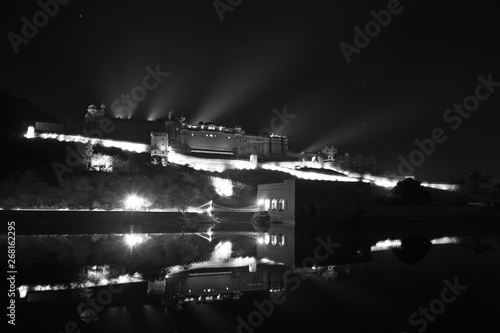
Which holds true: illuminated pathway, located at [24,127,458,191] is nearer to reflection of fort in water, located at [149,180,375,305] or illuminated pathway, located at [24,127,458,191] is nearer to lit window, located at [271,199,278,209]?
reflection of fort in water, located at [149,180,375,305]

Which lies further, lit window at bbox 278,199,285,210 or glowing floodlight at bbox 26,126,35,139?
glowing floodlight at bbox 26,126,35,139

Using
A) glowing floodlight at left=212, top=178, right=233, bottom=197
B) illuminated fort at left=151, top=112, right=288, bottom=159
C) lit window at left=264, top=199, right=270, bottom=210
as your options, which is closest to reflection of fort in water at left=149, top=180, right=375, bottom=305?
lit window at left=264, top=199, right=270, bottom=210

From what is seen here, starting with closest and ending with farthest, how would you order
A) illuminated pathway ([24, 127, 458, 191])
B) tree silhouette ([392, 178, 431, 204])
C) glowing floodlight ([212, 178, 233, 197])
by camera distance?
1. glowing floodlight ([212, 178, 233, 197])
2. tree silhouette ([392, 178, 431, 204])
3. illuminated pathway ([24, 127, 458, 191])

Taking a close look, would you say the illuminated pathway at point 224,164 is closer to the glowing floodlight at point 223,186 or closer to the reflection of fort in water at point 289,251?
the glowing floodlight at point 223,186

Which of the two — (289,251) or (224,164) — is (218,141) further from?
(289,251)

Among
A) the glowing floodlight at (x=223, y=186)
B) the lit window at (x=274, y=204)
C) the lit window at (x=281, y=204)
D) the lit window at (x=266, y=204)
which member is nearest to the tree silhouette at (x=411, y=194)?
the glowing floodlight at (x=223, y=186)

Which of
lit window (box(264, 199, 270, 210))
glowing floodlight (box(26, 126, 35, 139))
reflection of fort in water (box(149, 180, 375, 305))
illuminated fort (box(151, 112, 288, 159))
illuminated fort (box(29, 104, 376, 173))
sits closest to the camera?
reflection of fort in water (box(149, 180, 375, 305))

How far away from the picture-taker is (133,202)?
30.7 meters

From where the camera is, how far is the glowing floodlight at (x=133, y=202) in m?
30.2

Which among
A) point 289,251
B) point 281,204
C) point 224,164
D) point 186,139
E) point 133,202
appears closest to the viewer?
point 289,251

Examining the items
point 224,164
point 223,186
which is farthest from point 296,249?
point 224,164

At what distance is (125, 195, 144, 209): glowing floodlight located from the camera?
30219 millimetres

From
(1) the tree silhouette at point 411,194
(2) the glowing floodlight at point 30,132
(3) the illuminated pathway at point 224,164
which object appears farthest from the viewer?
(3) the illuminated pathway at point 224,164

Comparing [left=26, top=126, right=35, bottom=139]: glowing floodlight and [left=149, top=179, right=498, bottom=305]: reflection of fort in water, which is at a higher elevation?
[left=26, top=126, right=35, bottom=139]: glowing floodlight
